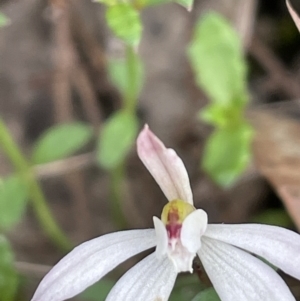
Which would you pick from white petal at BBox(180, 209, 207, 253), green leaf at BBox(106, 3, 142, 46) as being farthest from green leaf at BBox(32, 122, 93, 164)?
white petal at BBox(180, 209, 207, 253)

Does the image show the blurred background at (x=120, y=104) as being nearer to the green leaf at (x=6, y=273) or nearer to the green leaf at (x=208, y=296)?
the green leaf at (x=6, y=273)

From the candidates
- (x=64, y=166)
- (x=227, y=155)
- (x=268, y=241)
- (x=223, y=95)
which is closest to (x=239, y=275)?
(x=268, y=241)

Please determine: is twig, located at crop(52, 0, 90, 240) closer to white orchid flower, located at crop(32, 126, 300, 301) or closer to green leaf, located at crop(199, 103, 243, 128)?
green leaf, located at crop(199, 103, 243, 128)

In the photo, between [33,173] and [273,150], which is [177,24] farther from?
[33,173]

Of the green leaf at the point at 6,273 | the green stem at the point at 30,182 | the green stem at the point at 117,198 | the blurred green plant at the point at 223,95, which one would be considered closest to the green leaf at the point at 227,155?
the blurred green plant at the point at 223,95

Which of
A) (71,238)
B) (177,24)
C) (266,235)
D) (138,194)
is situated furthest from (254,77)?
(266,235)
